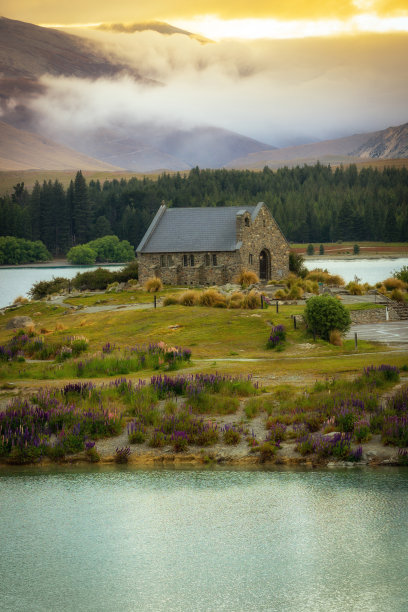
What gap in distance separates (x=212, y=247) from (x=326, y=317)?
117ft

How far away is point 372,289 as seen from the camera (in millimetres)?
59469

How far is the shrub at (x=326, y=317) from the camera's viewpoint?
35562 millimetres

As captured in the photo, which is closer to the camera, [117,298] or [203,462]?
[203,462]

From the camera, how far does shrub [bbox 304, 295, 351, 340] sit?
3556 centimetres

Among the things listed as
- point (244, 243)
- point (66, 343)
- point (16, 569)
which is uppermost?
point (244, 243)

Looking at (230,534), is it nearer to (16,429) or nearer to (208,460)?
(208,460)

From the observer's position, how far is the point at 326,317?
117 feet

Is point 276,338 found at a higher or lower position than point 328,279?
lower

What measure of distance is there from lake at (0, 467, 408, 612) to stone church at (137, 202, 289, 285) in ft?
164

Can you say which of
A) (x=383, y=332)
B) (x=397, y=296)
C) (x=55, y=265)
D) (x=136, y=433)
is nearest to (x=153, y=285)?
(x=397, y=296)

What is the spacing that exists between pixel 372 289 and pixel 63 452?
42040 mm

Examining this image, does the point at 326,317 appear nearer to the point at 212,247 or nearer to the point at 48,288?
the point at 212,247

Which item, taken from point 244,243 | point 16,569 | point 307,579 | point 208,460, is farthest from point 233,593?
point 244,243

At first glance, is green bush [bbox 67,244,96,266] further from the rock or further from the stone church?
the rock
